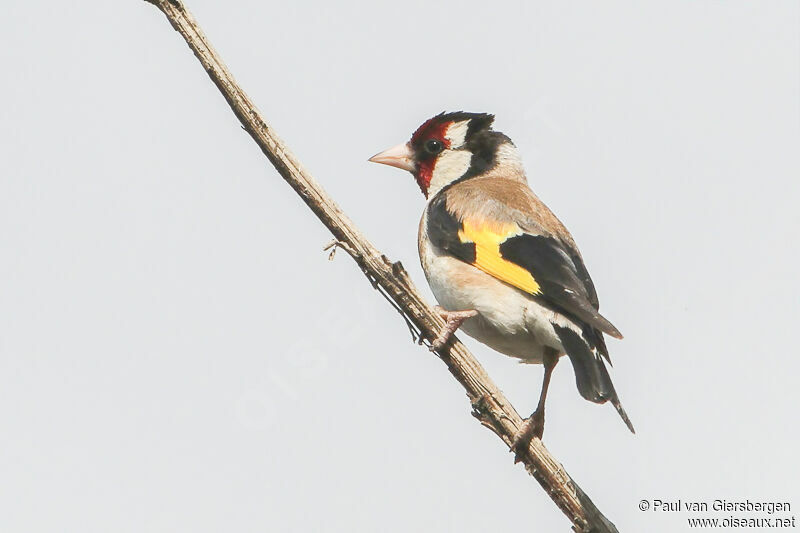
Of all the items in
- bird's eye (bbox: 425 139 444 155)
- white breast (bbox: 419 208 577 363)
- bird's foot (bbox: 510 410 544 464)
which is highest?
bird's eye (bbox: 425 139 444 155)

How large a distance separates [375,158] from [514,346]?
230 cm

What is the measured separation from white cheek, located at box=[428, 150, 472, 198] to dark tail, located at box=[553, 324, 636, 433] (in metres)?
2.21

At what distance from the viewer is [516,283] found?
4969mm

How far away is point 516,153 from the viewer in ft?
22.6

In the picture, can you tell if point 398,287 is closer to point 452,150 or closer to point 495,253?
point 495,253

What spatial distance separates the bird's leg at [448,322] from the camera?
4398mm

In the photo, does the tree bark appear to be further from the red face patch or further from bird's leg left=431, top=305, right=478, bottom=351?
the red face patch

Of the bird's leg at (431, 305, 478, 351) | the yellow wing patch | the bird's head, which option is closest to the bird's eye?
the bird's head

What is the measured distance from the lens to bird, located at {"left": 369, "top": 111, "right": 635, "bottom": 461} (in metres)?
4.55

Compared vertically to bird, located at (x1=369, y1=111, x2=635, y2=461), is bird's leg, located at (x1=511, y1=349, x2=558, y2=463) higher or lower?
lower

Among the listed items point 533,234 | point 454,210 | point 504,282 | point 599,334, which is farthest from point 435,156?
point 599,334

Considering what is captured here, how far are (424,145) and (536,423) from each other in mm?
2760

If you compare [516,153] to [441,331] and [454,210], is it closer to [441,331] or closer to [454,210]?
[454,210]

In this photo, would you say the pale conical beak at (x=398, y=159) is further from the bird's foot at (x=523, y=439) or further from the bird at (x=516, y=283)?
the bird's foot at (x=523, y=439)
